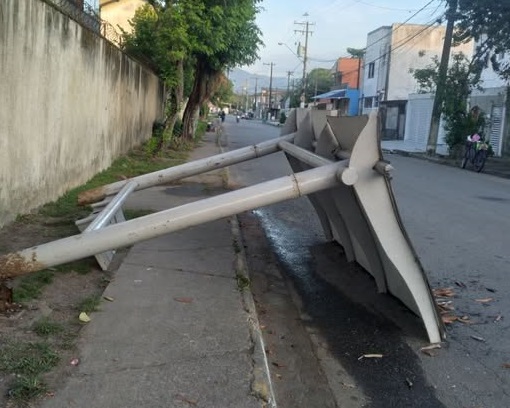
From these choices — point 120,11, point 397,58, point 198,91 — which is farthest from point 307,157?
point 397,58

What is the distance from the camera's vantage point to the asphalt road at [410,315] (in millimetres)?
3758

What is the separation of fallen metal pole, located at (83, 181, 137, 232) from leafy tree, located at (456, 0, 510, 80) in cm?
1858

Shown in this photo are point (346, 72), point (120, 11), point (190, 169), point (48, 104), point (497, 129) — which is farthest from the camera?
point (346, 72)

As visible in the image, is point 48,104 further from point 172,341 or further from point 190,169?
point 172,341

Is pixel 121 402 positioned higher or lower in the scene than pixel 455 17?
lower

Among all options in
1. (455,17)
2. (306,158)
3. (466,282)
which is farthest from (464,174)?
(306,158)

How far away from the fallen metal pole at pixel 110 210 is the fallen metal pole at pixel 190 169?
0.65 ft

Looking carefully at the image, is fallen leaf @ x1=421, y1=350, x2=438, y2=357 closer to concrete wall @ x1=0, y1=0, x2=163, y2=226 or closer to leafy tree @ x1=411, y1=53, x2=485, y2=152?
concrete wall @ x1=0, y1=0, x2=163, y2=226

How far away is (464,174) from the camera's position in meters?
18.5

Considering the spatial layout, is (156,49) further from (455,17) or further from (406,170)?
(455,17)

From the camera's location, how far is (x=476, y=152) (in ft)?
66.3

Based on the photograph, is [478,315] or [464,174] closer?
[478,315]

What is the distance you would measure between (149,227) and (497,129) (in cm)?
2531

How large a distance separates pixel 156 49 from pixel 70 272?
45.9 feet
